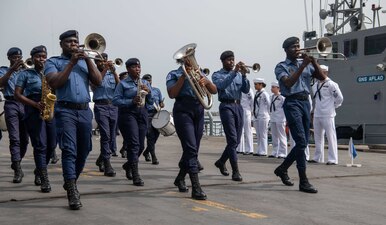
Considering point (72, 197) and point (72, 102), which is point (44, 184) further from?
point (72, 102)

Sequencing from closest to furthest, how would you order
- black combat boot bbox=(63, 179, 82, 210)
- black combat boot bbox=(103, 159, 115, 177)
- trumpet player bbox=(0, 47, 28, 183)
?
black combat boot bbox=(63, 179, 82, 210)
trumpet player bbox=(0, 47, 28, 183)
black combat boot bbox=(103, 159, 115, 177)

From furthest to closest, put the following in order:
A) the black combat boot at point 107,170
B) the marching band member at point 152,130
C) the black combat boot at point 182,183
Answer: the marching band member at point 152,130, the black combat boot at point 107,170, the black combat boot at point 182,183

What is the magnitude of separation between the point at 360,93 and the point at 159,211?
14962 mm

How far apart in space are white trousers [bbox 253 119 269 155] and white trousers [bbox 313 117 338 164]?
2466mm

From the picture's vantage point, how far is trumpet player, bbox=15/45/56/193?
6.93m

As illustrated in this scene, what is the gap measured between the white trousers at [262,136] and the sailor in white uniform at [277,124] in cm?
58

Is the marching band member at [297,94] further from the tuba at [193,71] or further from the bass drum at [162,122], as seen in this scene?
the bass drum at [162,122]

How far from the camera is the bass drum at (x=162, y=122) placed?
1177 cm

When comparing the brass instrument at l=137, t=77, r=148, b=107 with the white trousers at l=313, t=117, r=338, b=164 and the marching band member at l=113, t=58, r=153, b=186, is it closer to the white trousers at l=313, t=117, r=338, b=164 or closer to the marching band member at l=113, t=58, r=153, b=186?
the marching band member at l=113, t=58, r=153, b=186

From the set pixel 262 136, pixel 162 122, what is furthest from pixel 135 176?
pixel 262 136

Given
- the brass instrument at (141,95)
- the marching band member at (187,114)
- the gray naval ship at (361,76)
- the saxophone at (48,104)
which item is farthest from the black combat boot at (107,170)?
the gray naval ship at (361,76)

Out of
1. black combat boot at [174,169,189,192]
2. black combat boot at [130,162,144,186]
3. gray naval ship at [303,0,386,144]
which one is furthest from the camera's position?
gray naval ship at [303,0,386,144]

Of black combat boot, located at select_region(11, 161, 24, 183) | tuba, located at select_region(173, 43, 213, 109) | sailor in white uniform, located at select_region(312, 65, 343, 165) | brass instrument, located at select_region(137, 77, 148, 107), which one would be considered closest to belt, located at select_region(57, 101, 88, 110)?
tuba, located at select_region(173, 43, 213, 109)

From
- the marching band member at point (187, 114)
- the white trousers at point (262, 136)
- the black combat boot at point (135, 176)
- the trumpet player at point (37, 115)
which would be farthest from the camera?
the white trousers at point (262, 136)
